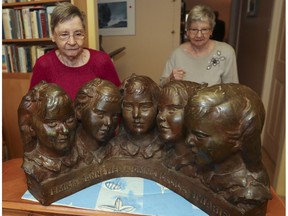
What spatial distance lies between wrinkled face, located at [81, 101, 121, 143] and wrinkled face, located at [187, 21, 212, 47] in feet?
1.86

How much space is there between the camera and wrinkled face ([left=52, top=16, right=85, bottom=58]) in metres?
1.08

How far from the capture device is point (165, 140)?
0.90 meters

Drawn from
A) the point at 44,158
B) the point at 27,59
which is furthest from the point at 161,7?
the point at 44,158

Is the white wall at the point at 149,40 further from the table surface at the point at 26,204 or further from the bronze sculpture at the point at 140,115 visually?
the table surface at the point at 26,204

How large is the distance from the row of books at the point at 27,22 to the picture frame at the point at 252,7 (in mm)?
2218

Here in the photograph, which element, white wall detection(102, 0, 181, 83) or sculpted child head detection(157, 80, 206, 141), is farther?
white wall detection(102, 0, 181, 83)

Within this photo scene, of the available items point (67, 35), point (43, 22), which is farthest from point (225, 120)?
point (43, 22)

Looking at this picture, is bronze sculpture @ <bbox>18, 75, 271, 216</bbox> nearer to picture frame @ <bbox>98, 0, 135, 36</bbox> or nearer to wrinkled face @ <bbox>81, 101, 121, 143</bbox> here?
wrinkled face @ <bbox>81, 101, 121, 143</bbox>

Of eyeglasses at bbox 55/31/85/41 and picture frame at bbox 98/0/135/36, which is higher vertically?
picture frame at bbox 98/0/135/36

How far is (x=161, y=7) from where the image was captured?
2.56 metres

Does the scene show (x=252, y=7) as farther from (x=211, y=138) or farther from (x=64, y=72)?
(x=211, y=138)

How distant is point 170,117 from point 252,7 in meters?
2.78

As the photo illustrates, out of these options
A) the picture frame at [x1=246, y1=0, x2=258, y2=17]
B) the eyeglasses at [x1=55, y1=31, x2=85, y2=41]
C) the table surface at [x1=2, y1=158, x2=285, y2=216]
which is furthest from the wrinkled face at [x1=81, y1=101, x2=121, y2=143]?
the picture frame at [x1=246, y1=0, x2=258, y2=17]

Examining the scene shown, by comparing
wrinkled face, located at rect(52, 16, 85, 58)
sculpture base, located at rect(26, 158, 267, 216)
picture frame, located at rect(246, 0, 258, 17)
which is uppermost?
picture frame, located at rect(246, 0, 258, 17)
